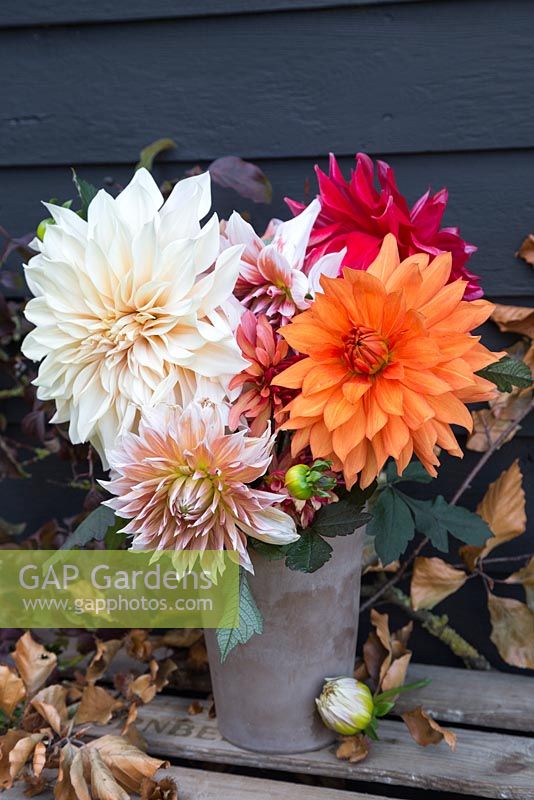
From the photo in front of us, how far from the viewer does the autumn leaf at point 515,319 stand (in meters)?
1.12

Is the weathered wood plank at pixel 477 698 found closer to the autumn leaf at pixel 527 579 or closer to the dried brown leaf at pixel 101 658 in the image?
the autumn leaf at pixel 527 579

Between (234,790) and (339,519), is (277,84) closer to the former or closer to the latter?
(339,519)

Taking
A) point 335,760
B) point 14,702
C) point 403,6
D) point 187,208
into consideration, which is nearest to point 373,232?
point 187,208

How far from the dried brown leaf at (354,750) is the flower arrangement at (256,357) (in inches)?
9.4

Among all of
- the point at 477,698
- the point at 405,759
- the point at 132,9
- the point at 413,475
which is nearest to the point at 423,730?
the point at 405,759

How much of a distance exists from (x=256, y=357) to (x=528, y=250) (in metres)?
0.57

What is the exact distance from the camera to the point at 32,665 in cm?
98

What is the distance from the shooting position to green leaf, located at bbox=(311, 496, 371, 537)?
0.76 meters

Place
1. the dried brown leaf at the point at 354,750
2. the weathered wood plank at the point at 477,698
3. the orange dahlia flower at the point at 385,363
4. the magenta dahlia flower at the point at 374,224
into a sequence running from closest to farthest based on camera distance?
the orange dahlia flower at the point at 385,363, the magenta dahlia flower at the point at 374,224, the dried brown leaf at the point at 354,750, the weathered wood plank at the point at 477,698

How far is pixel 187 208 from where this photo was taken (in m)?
0.76

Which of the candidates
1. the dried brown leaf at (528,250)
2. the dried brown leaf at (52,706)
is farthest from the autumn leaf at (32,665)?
the dried brown leaf at (528,250)

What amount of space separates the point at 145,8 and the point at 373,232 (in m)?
0.64

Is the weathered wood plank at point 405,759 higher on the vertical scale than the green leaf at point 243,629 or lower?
lower

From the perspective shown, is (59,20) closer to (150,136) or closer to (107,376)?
(150,136)
